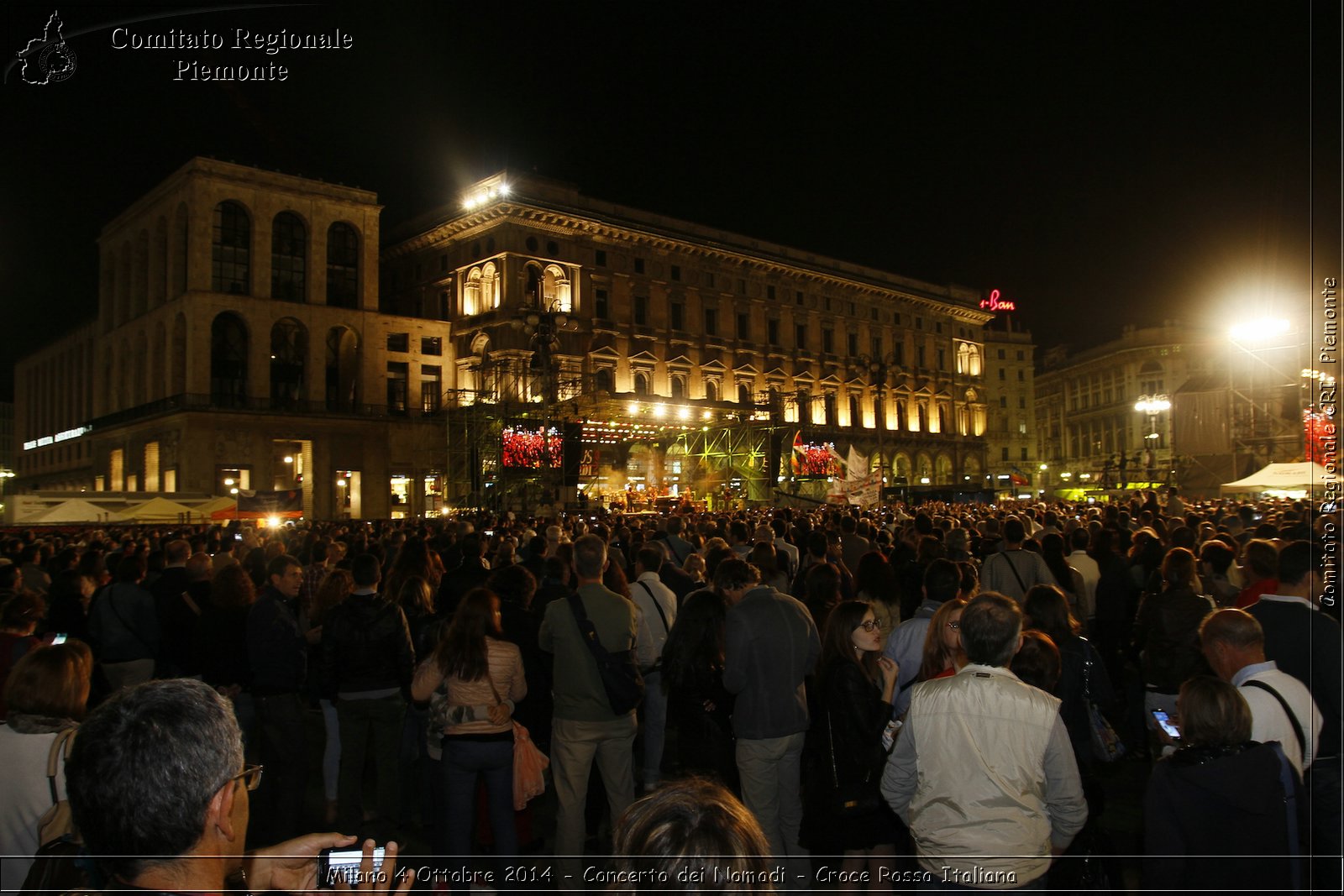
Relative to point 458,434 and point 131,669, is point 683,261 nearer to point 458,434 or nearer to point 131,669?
point 458,434

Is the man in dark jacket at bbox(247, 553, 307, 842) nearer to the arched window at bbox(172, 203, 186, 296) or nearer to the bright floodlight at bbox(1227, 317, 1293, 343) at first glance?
the bright floodlight at bbox(1227, 317, 1293, 343)

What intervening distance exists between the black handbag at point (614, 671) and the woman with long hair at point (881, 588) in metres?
1.92

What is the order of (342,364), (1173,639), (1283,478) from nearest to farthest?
(1173,639), (1283,478), (342,364)

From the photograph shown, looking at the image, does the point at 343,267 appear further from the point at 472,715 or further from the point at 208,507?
the point at 472,715

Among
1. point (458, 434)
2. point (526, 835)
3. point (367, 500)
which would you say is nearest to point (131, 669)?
point (526, 835)

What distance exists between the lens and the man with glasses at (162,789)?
5.37 ft

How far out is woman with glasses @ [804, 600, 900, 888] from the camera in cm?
428

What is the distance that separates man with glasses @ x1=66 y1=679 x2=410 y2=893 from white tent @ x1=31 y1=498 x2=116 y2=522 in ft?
79.2

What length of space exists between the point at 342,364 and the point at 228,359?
5381mm

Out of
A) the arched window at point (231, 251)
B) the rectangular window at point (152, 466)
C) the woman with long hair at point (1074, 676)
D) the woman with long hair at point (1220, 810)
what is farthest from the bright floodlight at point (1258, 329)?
the rectangular window at point (152, 466)

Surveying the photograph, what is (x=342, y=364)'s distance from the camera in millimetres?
44781

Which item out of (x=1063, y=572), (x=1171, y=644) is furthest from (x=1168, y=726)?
(x=1063, y=572)

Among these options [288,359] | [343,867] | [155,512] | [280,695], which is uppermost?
[288,359]

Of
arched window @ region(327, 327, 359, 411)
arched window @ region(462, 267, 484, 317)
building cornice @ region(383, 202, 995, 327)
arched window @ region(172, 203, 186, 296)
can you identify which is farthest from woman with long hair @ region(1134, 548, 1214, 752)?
arched window @ region(172, 203, 186, 296)
